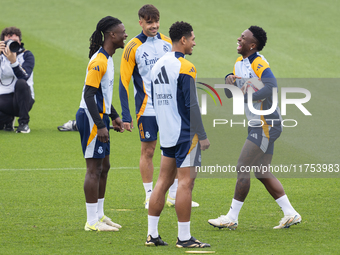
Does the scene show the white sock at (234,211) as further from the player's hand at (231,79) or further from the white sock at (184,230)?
the player's hand at (231,79)

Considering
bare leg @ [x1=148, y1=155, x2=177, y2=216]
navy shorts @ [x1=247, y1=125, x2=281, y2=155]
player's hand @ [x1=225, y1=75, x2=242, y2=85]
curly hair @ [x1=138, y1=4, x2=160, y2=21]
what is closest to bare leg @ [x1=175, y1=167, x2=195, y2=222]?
bare leg @ [x1=148, y1=155, x2=177, y2=216]

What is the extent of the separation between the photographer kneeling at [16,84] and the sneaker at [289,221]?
277 inches

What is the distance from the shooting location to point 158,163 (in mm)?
9617

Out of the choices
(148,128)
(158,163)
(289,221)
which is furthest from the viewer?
(158,163)

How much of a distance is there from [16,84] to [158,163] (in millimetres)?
3898

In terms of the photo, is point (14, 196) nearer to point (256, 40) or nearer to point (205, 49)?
point (256, 40)

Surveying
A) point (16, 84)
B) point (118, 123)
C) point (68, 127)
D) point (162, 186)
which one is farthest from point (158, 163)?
point (162, 186)

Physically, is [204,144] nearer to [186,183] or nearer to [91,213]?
[186,183]

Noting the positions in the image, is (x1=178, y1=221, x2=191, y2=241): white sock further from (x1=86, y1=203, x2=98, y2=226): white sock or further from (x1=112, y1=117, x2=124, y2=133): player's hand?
(x1=112, y1=117, x2=124, y2=133): player's hand

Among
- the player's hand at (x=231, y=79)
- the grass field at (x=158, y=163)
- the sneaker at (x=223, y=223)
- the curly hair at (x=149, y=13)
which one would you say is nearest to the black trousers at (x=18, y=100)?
the grass field at (x=158, y=163)

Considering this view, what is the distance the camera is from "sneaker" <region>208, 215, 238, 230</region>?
5.84 meters

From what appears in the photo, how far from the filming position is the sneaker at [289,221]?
5832 mm

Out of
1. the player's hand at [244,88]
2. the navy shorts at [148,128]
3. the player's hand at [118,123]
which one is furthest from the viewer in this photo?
the navy shorts at [148,128]

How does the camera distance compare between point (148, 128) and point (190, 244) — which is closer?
point (190, 244)
